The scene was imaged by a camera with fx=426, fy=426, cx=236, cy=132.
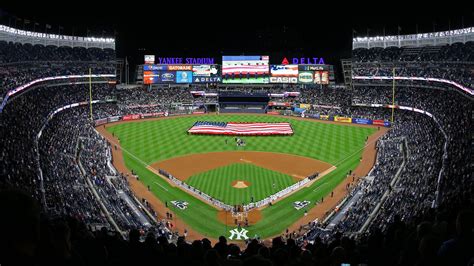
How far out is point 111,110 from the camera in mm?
75125

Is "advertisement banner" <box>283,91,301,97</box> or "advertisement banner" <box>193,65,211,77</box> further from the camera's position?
"advertisement banner" <box>193,65,211,77</box>

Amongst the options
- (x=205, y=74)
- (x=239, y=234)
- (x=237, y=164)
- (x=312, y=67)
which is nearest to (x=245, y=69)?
(x=205, y=74)

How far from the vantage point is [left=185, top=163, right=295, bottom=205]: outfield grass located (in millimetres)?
35256

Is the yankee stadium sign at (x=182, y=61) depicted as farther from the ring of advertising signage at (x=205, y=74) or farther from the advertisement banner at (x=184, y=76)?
the advertisement banner at (x=184, y=76)

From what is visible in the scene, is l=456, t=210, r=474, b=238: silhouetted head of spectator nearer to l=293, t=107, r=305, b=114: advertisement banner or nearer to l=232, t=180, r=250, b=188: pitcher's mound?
l=232, t=180, r=250, b=188: pitcher's mound

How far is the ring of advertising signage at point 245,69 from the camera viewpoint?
86938 millimetres

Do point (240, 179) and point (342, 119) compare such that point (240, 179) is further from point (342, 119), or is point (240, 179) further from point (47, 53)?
point (47, 53)

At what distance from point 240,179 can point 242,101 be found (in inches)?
1959

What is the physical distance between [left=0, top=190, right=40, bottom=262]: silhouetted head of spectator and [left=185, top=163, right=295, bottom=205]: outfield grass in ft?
99.8

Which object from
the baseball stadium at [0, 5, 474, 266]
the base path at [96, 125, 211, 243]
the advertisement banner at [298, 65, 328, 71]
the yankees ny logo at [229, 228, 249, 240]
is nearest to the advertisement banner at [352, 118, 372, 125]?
the baseball stadium at [0, 5, 474, 266]

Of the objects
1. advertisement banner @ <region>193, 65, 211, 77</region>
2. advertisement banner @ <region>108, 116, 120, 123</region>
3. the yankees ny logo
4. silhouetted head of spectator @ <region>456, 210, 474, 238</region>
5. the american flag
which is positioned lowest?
the yankees ny logo

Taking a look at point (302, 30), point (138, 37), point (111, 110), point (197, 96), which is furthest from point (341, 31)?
point (111, 110)

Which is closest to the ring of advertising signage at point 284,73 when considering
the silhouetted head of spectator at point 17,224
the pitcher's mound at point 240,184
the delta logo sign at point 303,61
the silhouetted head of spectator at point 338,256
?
the delta logo sign at point 303,61

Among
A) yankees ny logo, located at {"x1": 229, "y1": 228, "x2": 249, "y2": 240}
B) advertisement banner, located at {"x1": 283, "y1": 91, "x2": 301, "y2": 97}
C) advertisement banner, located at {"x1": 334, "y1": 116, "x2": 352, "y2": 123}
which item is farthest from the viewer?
advertisement banner, located at {"x1": 283, "y1": 91, "x2": 301, "y2": 97}
